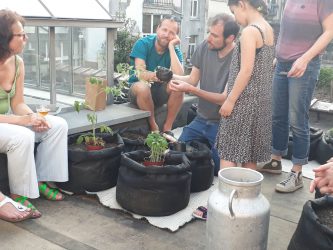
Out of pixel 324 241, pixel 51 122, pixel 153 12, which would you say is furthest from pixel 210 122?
pixel 153 12

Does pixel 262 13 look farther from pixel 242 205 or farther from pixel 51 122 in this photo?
pixel 51 122

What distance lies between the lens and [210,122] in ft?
12.3

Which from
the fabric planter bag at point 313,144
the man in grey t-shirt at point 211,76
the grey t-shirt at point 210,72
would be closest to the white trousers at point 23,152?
the man in grey t-shirt at point 211,76

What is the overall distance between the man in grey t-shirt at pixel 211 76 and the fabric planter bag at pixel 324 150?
1201 mm

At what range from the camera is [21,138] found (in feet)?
8.86

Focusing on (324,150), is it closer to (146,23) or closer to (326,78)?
(326,78)

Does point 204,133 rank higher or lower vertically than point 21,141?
lower

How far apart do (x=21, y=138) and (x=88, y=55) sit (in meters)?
1.77

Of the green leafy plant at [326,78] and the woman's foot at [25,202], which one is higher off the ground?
the green leafy plant at [326,78]

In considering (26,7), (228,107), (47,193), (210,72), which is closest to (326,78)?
(210,72)

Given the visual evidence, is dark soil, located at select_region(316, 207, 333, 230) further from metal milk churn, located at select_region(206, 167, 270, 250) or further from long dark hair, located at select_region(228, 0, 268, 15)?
long dark hair, located at select_region(228, 0, 268, 15)

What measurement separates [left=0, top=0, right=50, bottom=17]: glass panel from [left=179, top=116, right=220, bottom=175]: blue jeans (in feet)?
5.62

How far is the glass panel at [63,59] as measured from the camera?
3.90 metres

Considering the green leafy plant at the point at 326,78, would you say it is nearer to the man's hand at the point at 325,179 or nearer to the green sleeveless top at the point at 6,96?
the green sleeveless top at the point at 6,96
